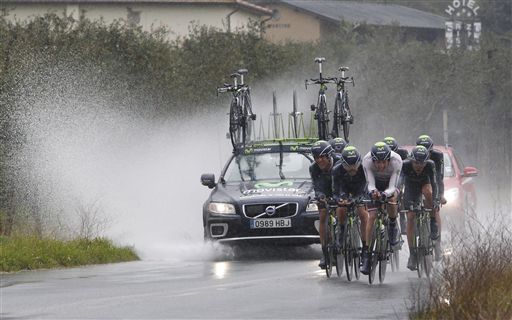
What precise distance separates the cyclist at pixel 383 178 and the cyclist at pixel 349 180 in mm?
132

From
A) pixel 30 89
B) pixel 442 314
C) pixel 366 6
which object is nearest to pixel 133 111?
pixel 30 89

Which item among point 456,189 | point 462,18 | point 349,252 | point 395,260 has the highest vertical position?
point 462,18

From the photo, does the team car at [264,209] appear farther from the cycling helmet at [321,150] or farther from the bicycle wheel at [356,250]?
the bicycle wheel at [356,250]

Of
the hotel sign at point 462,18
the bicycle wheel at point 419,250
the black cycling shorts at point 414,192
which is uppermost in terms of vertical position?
the hotel sign at point 462,18

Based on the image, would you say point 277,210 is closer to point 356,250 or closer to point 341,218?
point 341,218

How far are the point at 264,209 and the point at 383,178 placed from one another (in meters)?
3.85

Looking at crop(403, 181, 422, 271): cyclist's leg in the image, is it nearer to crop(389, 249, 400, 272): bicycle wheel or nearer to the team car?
crop(389, 249, 400, 272): bicycle wheel

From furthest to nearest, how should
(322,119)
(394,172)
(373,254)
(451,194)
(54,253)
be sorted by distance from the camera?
(451,194) → (322,119) → (54,253) → (394,172) → (373,254)

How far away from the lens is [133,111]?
106ft

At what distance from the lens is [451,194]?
2766cm

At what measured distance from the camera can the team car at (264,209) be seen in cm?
2194

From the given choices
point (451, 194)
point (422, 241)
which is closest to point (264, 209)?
point (422, 241)

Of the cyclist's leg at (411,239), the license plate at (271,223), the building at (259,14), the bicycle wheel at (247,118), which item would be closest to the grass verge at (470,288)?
the cyclist's leg at (411,239)

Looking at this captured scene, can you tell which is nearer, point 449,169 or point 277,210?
point 277,210
